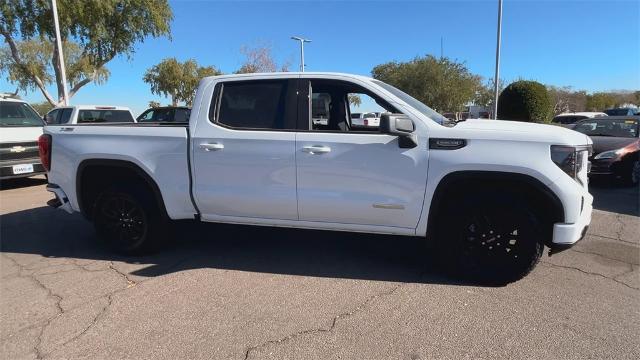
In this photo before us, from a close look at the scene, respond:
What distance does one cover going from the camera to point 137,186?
15.4 feet

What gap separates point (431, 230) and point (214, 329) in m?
2.01

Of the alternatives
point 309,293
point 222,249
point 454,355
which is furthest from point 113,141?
point 454,355

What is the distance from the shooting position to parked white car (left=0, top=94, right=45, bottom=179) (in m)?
8.76

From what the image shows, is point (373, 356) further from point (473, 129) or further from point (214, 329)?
point (473, 129)

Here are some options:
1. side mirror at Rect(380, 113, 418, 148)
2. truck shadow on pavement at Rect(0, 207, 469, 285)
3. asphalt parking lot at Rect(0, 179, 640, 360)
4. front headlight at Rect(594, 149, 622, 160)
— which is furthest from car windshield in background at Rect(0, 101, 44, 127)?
front headlight at Rect(594, 149, 622, 160)

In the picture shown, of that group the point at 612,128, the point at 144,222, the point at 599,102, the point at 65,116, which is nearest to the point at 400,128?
the point at 144,222

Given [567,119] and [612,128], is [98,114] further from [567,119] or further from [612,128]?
[567,119]

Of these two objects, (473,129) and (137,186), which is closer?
(473,129)

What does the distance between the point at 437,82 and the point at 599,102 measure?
4227 cm

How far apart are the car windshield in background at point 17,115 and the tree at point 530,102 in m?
17.3

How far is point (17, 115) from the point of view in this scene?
970 cm

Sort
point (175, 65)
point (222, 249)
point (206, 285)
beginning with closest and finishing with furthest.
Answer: point (206, 285) < point (222, 249) < point (175, 65)

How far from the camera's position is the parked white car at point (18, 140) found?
8758 mm

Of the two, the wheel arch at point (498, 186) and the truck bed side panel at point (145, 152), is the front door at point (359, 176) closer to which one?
the wheel arch at point (498, 186)
